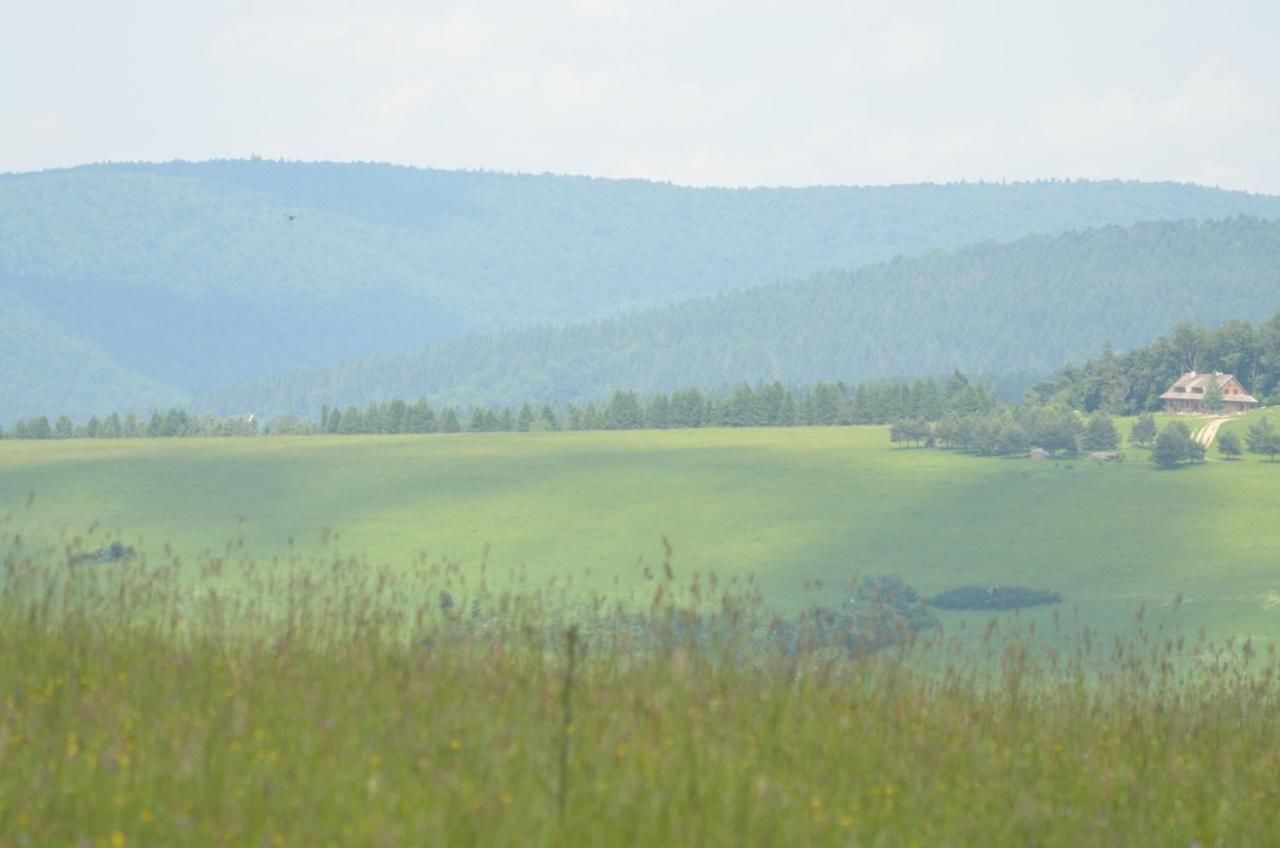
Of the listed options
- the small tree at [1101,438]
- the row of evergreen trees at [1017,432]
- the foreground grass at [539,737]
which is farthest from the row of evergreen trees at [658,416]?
the foreground grass at [539,737]

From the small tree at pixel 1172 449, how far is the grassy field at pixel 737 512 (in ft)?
2.85

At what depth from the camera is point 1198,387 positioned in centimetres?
11412

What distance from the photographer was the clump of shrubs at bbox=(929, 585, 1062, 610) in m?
68.5

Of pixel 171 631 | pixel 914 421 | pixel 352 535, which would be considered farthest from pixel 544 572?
pixel 171 631

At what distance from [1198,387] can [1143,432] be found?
13180 mm

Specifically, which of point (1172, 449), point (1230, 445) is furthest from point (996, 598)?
point (1230, 445)

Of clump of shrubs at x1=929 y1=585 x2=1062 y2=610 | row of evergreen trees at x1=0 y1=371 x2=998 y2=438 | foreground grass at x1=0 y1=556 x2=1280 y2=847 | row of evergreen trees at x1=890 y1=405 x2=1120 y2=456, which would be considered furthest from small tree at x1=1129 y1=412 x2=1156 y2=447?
foreground grass at x1=0 y1=556 x2=1280 y2=847

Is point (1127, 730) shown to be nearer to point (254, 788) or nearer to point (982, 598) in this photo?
point (254, 788)

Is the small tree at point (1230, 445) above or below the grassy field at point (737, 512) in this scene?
above

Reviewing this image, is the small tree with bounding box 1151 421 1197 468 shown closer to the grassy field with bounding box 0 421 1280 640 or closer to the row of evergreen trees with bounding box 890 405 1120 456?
the grassy field with bounding box 0 421 1280 640

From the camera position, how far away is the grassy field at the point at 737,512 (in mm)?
74562

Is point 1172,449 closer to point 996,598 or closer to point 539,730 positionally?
point 996,598

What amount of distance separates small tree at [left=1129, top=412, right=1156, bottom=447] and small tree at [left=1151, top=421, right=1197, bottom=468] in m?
6.26

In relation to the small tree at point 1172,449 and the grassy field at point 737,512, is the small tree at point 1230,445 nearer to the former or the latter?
the grassy field at point 737,512
